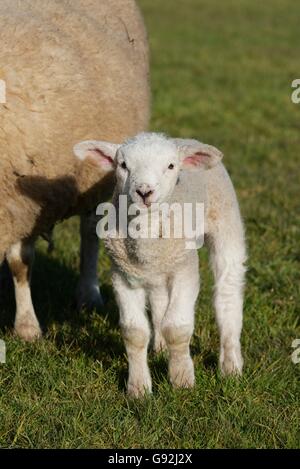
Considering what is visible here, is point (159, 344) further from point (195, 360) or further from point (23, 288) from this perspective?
point (23, 288)

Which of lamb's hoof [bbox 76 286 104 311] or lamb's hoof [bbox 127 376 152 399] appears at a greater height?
lamb's hoof [bbox 76 286 104 311]

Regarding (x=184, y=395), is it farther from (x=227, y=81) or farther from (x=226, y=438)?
(x=227, y=81)

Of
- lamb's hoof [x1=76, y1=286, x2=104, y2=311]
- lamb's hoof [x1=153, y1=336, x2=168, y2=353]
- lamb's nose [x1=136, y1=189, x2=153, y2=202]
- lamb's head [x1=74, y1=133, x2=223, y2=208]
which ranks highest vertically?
lamb's head [x1=74, y1=133, x2=223, y2=208]

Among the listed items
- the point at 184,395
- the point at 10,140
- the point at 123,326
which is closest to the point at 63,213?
the point at 10,140

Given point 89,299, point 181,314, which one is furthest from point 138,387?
point 89,299

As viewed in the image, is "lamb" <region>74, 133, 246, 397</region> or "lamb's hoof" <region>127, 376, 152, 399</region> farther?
"lamb's hoof" <region>127, 376, 152, 399</region>

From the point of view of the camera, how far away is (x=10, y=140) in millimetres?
4520

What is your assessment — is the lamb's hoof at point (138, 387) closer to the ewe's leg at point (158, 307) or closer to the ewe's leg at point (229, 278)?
the ewe's leg at point (158, 307)

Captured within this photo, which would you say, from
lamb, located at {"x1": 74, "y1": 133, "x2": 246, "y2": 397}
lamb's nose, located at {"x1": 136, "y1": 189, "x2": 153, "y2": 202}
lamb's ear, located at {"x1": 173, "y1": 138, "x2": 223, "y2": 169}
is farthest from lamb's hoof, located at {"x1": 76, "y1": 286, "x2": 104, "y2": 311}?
lamb's nose, located at {"x1": 136, "y1": 189, "x2": 153, "y2": 202}

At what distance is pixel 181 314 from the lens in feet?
13.6

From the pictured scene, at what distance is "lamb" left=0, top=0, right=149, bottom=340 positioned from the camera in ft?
15.1

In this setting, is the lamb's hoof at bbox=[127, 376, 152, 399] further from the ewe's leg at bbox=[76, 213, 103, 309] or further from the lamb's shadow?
the ewe's leg at bbox=[76, 213, 103, 309]
